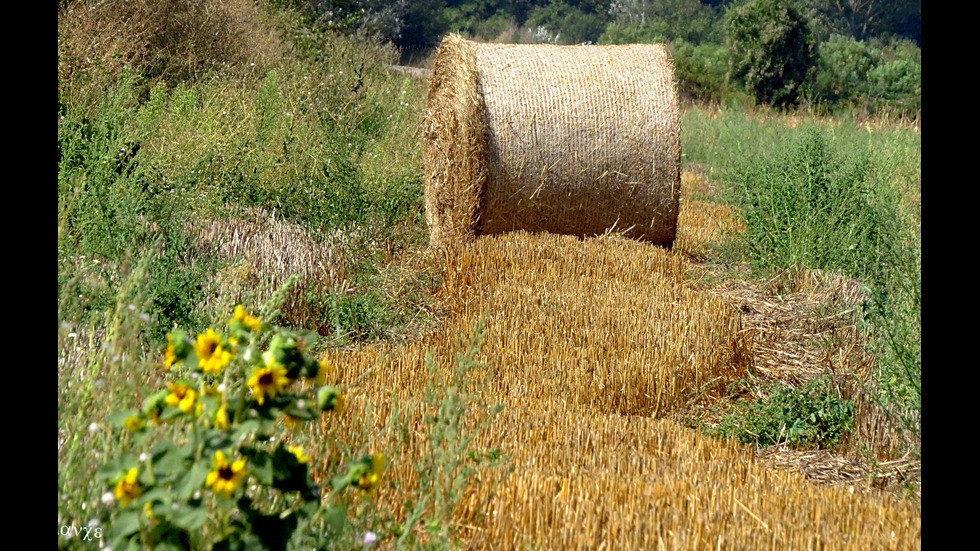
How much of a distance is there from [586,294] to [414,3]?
36.5 m

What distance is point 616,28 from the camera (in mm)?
37156

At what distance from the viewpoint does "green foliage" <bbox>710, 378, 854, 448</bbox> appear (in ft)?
13.9

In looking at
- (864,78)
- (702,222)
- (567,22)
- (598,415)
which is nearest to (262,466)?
(598,415)

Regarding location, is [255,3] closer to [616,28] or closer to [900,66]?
[900,66]

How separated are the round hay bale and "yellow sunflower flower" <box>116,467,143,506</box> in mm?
5170

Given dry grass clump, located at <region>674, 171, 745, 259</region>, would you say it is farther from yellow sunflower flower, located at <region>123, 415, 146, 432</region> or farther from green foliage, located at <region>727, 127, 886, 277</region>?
yellow sunflower flower, located at <region>123, 415, 146, 432</region>

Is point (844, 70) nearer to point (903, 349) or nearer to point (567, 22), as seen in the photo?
point (567, 22)

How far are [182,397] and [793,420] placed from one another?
3240mm

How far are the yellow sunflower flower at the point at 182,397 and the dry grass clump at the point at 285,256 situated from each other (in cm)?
299

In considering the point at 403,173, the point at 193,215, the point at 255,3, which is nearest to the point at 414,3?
the point at 255,3

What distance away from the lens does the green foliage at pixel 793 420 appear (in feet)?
13.9

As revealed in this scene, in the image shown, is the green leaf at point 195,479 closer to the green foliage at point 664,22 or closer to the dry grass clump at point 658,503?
the dry grass clump at point 658,503
